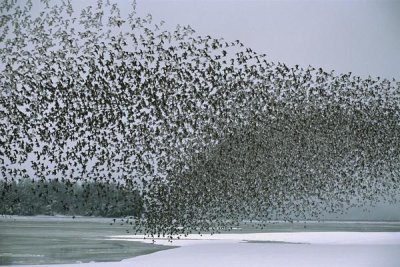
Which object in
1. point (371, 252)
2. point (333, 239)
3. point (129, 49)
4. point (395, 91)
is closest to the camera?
point (371, 252)

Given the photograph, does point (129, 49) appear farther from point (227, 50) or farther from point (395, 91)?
point (395, 91)

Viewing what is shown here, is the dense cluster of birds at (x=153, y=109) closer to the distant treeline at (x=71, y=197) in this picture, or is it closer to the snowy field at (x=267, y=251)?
the distant treeline at (x=71, y=197)

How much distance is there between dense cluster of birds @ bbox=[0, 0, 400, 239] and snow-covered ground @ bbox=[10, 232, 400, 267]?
43 centimetres

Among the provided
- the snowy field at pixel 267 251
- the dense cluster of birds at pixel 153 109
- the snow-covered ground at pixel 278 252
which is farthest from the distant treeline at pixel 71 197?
the snow-covered ground at pixel 278 252

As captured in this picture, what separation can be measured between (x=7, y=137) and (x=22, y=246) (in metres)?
1.42

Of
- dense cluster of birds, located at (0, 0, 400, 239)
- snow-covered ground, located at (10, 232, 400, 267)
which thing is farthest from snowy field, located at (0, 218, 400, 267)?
dense cluster of birds, located at (0, 0, 400, 239)

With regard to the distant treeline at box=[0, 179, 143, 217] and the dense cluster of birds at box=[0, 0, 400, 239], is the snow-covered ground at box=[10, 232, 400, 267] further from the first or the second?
the distant treeline at box=[0, 179, 143, 217]

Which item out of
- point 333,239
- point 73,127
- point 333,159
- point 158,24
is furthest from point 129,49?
point 333,239

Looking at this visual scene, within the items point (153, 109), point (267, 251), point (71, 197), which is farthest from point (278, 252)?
point (71, 197)

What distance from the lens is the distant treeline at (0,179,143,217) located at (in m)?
7.70

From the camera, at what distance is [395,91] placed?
9.08 m

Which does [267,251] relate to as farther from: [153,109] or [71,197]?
[71,197]

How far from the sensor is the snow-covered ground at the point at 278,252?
6297 mm

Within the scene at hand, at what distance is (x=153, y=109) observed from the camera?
8078 millimetres
